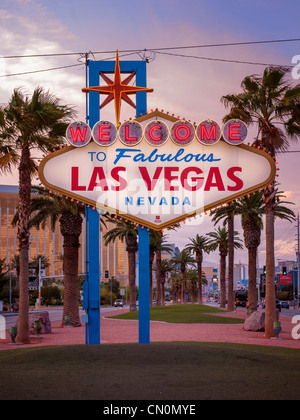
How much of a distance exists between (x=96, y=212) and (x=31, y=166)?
953 centimetres

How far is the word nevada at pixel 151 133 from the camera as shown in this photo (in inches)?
722

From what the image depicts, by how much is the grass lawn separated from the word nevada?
6949 millimetres

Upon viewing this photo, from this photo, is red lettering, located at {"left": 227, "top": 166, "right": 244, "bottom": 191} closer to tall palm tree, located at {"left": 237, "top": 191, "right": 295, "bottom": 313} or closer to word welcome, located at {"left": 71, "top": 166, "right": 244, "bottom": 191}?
word welcome, located at {"left": 71, "top": 166, "right": 244, "bottom": 191}

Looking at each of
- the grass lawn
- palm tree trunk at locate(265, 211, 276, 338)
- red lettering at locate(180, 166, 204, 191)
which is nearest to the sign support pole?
red lettering at locate(180, 166, 204, 191)

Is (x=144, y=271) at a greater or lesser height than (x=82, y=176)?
lesser

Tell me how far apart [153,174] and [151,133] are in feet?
4.54

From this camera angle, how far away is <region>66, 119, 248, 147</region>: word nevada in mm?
18344

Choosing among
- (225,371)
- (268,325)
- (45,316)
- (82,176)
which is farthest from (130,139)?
(45,316)

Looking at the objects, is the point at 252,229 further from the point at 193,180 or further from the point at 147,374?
the point at 147,374

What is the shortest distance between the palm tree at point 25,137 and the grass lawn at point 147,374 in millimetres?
11901

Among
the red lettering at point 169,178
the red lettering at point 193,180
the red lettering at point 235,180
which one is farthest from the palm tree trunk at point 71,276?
the red lettering at point 235,180

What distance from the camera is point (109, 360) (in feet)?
42.3
